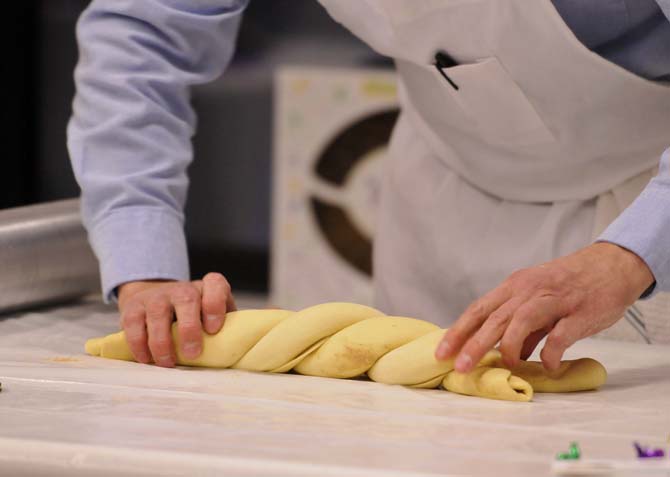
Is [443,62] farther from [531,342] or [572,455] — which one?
[572,455]

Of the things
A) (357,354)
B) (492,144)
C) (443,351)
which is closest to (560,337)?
(443,351)

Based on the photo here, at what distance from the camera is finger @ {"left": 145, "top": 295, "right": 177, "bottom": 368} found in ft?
4.27

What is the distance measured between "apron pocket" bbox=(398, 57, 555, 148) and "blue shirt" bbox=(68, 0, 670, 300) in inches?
4.8

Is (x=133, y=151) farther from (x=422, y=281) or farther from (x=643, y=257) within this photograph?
(x=643, y=257)

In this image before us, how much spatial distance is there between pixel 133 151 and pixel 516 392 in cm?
A: 64

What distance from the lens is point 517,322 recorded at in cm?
116

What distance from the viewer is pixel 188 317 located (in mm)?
1312

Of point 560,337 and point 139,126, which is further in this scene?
point 139,126

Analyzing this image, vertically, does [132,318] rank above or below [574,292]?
below

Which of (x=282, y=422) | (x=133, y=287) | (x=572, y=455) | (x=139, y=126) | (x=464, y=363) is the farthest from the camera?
(x=139, y=126)

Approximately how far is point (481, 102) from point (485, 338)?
48 centimetres

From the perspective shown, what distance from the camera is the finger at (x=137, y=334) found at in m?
1.32

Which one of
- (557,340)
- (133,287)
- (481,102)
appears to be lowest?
(133,287)

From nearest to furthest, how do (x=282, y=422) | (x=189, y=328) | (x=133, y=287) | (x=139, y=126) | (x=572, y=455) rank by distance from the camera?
(x=572, y=455)
(x=282, y=422)
(x=189, y=328)
(x=133, y=287)
(x=139, y=126)
